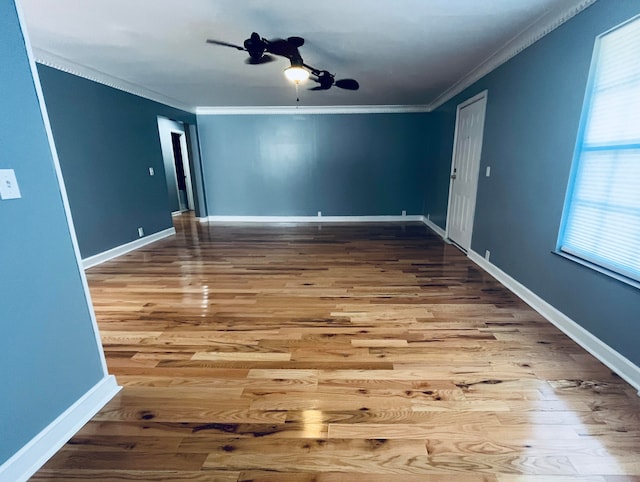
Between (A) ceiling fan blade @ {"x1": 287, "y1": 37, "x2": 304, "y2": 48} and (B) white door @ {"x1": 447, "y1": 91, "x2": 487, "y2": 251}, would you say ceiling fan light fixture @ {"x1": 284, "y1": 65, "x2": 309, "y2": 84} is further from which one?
(B) white door @ {"x1": 447, "y1": 91, "x2": 487, "y2": 251}

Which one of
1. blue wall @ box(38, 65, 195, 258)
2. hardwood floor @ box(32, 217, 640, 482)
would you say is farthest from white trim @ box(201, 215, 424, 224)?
hardwood floor @ box(32, 217, 640, 482)

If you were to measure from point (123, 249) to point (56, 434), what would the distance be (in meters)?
3.62

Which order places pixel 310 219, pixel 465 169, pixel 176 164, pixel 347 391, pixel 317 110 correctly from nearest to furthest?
1. pixel 347 391
2. pixel 465 169
3. pixel 317 110
4. pixel 310 219
5. pixel 176 164

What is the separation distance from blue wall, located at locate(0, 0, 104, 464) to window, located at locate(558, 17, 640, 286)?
10.1ft

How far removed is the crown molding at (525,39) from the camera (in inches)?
87.1

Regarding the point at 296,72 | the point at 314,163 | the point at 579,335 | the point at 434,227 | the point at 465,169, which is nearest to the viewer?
the point at 579,335

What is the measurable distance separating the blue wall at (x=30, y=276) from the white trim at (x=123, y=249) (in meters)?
2.92

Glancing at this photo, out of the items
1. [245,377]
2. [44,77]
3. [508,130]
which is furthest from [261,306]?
[44,77]

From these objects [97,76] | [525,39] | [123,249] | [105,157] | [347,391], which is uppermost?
[97,76]

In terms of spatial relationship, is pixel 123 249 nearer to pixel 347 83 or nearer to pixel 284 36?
pixel 284 36

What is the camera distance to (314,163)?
6473 mm

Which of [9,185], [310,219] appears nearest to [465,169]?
[310,219]

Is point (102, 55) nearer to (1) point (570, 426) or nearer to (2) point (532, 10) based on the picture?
(2) point (532, 10)

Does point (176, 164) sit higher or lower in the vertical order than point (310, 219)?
higher
